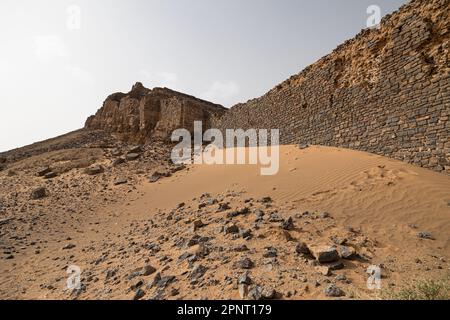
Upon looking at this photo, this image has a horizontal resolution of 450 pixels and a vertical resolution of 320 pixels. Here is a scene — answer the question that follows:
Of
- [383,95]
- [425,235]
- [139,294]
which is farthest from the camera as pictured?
[383,95]

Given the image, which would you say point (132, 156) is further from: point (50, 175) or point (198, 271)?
point (198, 271)

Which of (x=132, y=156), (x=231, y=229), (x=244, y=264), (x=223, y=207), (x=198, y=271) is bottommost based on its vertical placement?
(x=198, y=271)

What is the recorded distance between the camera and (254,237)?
4891 millimetres

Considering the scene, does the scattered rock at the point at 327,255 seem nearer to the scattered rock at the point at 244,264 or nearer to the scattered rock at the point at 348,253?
the scattered rock at the point at 348,253

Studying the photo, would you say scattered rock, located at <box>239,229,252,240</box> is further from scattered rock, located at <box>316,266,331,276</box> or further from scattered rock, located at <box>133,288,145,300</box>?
scattered rock, located at <box>133,288,145,300</box>

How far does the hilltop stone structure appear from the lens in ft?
24.5

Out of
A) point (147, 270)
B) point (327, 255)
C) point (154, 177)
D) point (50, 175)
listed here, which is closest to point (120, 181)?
point (154, 177)

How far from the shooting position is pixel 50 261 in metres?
6.33

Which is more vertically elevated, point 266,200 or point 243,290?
point 266,200

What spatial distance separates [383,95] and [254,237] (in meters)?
6.49

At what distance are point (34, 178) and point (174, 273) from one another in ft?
43.0

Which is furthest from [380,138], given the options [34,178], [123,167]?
[34,178]

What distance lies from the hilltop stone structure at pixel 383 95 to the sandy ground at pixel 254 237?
0.69 meters

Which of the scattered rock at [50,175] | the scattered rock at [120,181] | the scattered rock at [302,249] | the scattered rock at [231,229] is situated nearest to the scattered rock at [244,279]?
the scattered rock at [302,249]
